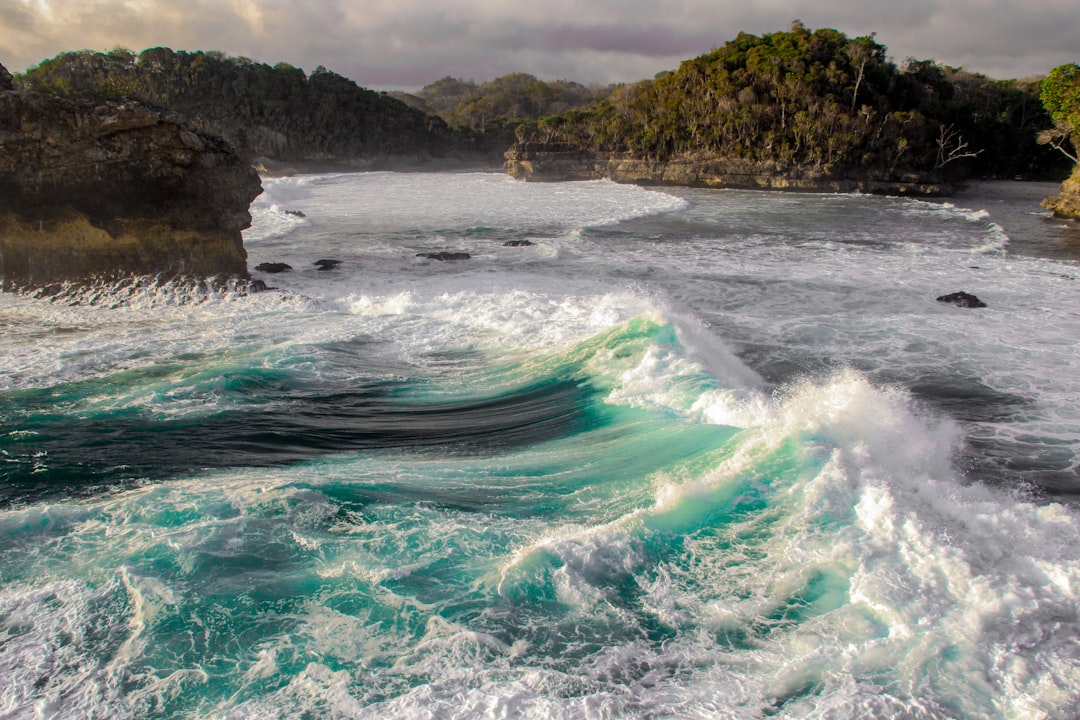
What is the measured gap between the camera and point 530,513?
530 centimetres

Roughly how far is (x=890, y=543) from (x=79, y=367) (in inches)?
353

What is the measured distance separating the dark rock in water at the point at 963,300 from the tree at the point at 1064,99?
96.8 feet

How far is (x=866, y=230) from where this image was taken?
25953 mm

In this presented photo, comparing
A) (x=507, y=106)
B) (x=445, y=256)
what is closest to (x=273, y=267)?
(x=445, y=256)

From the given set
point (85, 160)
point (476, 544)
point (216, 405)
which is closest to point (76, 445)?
point (216, 405)

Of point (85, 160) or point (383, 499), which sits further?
point (85, 160)

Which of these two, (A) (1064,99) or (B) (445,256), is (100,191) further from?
(A) (1064,99)

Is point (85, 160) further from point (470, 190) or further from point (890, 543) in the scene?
point (470, 190)

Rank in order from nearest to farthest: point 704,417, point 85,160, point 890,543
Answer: point 890,543 → point 704,417 → point 85,160

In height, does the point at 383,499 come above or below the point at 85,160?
Result: below

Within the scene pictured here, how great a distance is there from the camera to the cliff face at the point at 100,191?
12.1 meters

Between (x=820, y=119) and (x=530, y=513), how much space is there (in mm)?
59812

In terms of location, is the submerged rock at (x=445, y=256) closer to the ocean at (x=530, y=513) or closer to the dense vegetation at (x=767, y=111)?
the ocean at (x=530, y=513)

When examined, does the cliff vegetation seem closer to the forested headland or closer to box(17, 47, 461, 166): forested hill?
the forested headland
